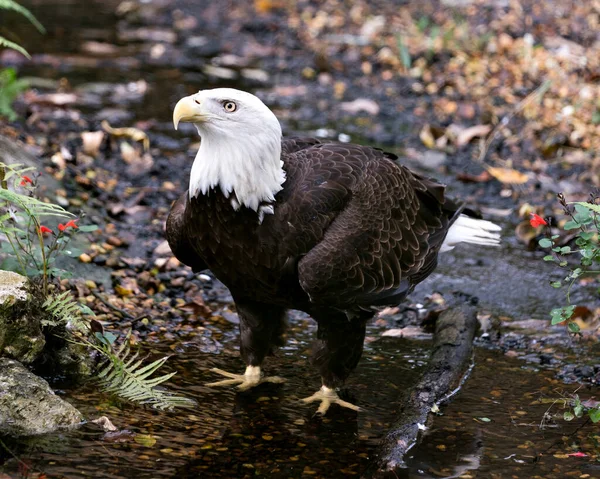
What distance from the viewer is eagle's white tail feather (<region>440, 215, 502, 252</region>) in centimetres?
593

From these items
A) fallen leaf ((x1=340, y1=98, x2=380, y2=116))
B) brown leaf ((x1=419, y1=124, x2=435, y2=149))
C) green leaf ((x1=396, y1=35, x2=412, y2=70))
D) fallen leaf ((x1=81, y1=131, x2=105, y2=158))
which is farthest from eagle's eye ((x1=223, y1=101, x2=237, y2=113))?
green leaf ((x1=396, y1=35, x2=412, y2=70))

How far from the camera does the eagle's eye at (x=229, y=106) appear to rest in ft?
14.5

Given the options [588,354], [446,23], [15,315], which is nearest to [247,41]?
[446,23]

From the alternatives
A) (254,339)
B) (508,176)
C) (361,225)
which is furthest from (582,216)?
(508,176)

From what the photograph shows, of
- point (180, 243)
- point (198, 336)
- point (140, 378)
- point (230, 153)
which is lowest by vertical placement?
point (198, 336)

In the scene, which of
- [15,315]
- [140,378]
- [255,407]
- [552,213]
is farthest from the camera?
[552,213]

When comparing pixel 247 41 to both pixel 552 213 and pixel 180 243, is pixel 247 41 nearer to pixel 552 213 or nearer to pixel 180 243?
pixel 552 213

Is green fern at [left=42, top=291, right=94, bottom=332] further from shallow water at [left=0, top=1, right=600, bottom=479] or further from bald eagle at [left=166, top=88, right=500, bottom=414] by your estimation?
bald eagle at [left=166, top=88, right=500, bottom=414]

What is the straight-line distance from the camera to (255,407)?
4.81 meters

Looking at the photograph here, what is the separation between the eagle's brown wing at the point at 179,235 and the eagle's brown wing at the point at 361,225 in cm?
66

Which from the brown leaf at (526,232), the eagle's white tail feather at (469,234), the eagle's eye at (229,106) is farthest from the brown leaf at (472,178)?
the eagle's eye at (229,106)

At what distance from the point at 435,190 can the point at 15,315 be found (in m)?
2.82

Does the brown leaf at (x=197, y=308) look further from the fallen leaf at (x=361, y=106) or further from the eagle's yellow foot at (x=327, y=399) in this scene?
the fallen leaf at (x=361, y=106)

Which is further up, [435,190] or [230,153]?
[230,153]
